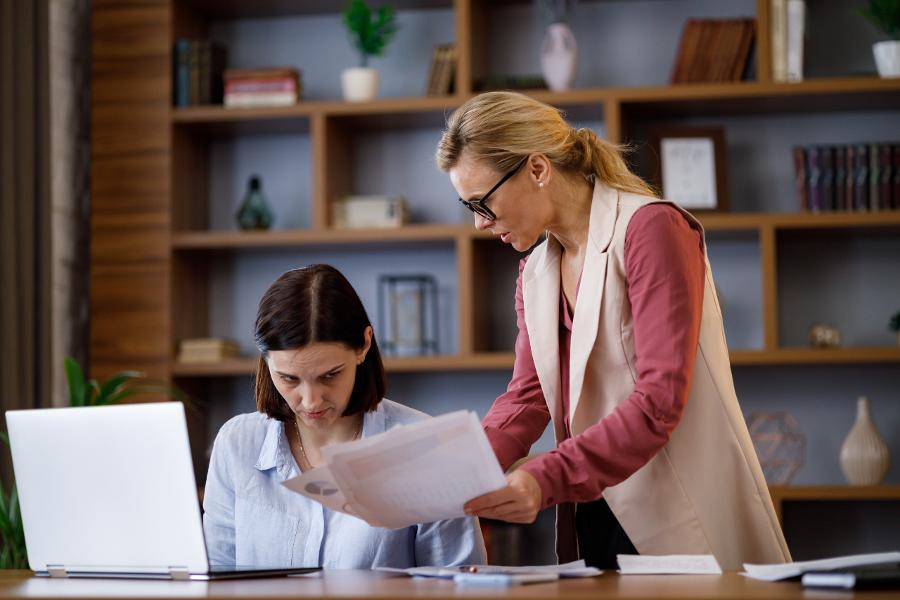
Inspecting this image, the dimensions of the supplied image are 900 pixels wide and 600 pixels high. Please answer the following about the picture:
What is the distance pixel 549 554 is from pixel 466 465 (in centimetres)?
241

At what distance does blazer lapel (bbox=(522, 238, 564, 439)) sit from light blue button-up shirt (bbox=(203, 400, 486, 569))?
22cm

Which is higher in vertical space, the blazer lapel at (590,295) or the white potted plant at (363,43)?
the white potted plant at (363,43)

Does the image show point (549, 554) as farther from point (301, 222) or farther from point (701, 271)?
point (701, 271)

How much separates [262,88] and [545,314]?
2.12 metres

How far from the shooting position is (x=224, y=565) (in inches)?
75.4

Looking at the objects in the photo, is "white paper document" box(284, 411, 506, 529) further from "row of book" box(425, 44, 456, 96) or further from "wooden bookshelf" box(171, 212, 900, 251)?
"row of book" box(425, 44, 456, 96)

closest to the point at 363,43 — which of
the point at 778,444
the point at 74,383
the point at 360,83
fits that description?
the point at 360,83

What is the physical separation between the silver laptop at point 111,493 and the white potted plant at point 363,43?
2.32 meters

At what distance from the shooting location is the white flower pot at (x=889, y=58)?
3.54 meters

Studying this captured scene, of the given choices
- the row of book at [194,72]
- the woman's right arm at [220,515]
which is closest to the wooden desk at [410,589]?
the woman's right arm at [220,515]

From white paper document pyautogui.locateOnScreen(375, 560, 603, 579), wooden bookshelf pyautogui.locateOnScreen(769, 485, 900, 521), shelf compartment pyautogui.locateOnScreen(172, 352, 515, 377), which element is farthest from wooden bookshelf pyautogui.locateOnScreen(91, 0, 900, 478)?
white paper document pyautogui.locateOnScreen(375, 560, 603, 579)

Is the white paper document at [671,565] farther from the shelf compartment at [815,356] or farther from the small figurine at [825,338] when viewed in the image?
the small figurine at [825,338]

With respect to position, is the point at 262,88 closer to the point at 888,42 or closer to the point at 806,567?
the point at 888,42

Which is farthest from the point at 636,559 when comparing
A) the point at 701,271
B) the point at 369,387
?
the point at 369,387
